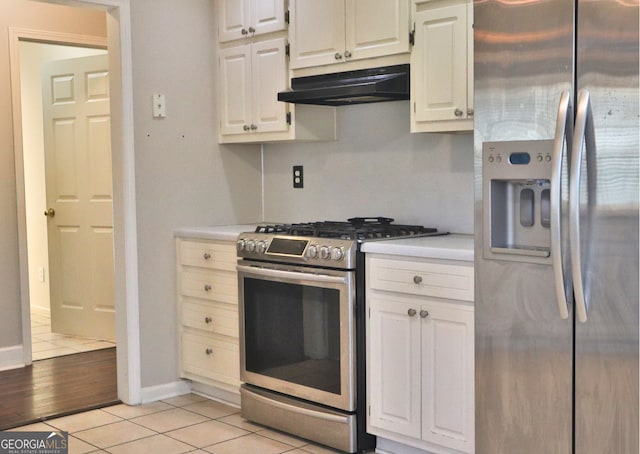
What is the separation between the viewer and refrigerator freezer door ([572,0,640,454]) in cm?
200

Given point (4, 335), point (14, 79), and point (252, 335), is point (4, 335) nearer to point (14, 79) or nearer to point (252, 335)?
point (14, 79)

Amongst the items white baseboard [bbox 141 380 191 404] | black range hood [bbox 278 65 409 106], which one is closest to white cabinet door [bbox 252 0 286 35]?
black range hood [bbox 278 65 409 106]

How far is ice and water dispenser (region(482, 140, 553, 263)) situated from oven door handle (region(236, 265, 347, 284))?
0.87 meters

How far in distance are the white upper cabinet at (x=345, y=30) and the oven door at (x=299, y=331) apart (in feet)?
3.17

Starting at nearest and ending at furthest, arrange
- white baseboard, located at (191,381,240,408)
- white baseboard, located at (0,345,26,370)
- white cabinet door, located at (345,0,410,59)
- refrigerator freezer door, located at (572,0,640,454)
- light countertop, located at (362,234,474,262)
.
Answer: refrigerator freezer door, located at (572,0,640,454), light countertop, located at (362,234,474,262), white cabinet door, located at (345,0,410,59), white baseboard, located at (191,381,240,408), white baseboard, located at (0,345,26,370)

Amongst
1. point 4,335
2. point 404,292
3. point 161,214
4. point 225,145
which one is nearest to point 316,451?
point 404,292

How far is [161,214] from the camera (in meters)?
3.96

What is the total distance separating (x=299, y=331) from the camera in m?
3.32

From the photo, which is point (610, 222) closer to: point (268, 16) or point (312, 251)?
point (312, 251)

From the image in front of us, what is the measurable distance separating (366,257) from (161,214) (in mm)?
1350

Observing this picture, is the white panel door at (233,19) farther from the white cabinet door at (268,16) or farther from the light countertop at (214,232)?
the light countertop at (214,232)

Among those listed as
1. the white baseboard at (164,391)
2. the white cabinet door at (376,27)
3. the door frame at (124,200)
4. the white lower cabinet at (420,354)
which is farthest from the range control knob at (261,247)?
the white baseboard at (164,391)

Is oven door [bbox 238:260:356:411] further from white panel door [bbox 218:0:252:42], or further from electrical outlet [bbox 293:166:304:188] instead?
white panel door [bbox 218:0:252:42]

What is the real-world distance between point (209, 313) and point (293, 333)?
26.7 inches
